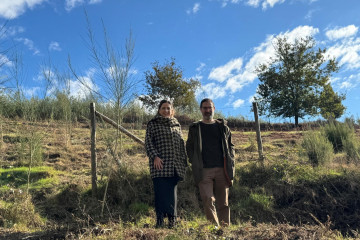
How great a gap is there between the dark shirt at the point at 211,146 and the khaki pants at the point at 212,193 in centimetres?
10

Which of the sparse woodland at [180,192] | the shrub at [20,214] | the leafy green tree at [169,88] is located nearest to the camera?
the shrub at [20,214]

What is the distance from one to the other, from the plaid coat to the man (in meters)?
0.21

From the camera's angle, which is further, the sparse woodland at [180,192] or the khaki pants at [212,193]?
the sparse woodland at [180,192]

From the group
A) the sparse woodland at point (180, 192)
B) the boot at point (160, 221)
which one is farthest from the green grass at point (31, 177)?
the boot at point (160, 221)

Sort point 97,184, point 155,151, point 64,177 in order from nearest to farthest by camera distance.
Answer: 1. point 155,151
2. point 97,184
3. point 64,177

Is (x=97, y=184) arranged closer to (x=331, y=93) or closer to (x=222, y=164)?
(x=222, y=164)

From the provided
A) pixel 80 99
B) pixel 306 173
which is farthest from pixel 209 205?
pixel 80 99

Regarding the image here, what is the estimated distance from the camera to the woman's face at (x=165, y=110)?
3.64 m

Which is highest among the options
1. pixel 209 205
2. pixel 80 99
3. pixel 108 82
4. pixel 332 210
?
pixel 80 99

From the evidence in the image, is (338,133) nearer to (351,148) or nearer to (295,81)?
(351,148)

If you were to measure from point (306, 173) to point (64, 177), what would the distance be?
5545 mm

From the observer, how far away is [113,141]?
5.30 m

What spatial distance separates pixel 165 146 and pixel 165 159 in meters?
0.18

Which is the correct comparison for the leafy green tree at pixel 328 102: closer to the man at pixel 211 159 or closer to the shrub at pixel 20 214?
the man at pixel 211 159
